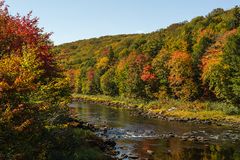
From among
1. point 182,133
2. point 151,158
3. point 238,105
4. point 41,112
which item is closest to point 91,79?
point 238,105

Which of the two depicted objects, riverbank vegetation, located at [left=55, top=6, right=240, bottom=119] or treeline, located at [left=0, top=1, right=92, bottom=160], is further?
riverbank vegetation, located at [left=55, top=6, right=240, bottom=119]

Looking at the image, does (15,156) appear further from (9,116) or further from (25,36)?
(25,36)

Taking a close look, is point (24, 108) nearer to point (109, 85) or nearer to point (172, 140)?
point (172, 140)

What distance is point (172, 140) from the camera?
Result: 143 feet

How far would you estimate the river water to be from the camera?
35438 millimetres

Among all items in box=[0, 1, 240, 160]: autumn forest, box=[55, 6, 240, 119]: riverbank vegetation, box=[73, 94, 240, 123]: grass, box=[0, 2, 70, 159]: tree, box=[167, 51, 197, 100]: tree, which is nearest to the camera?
box=[0, 2, 70, 159]: tree

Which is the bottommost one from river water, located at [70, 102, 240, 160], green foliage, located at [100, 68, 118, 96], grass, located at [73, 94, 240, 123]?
river water, located at [70, 102, 240, 160]

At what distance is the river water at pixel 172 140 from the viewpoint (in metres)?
35.4

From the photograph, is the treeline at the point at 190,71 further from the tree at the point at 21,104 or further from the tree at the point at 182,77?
the tree at the point at 21,104

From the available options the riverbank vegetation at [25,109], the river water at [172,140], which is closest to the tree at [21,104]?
the riverbank vegetation at [25,109]

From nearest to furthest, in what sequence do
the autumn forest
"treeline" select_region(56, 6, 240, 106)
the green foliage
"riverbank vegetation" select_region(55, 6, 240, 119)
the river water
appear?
the autumn forest → the river water → "riverbank vegetation" select_region(55, 6, 240, 119) → "treeline" select_region(56, 6, 240, 106) → the green foliage

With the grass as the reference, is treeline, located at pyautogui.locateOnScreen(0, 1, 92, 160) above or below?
above

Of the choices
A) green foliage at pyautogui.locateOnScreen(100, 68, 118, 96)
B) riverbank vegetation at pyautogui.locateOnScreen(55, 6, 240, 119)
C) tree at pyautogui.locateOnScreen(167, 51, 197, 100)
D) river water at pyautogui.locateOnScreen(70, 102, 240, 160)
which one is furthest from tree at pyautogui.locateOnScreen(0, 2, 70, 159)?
green foliage at pyautogui.locateOnScreen(100, 68, 118, 96)

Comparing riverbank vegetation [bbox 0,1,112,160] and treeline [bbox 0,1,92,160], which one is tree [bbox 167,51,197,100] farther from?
treeline [bbox 0,1,92,160]
